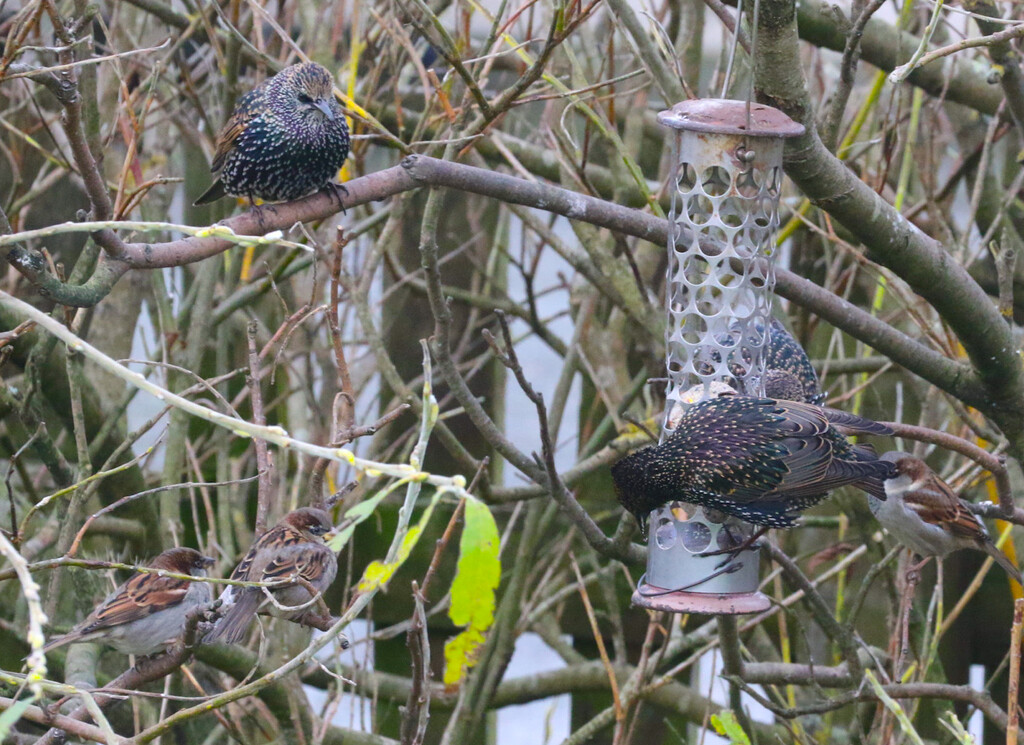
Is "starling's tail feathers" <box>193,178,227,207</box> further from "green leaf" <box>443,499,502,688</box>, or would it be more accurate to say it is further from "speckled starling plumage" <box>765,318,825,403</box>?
"green leaf" <box>443,499,502,688</box>

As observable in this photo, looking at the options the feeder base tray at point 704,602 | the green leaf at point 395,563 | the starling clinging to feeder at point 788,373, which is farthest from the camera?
the starling clinging to feeder at point 788,373

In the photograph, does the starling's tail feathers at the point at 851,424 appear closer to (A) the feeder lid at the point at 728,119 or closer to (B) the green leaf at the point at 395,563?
(A) the feeder lid at the point at 728,119

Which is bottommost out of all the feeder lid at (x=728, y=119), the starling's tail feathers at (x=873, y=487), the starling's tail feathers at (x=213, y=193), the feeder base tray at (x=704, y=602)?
the feeder base tray at (x=704, y=602)

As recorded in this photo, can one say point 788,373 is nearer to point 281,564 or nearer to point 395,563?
point 281,564

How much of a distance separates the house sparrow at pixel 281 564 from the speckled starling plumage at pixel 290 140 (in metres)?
0.98

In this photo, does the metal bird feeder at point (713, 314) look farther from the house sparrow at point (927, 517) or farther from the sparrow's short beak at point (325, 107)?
the sparrow's short beak at point (325, 107)

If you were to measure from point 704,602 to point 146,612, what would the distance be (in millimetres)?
1509

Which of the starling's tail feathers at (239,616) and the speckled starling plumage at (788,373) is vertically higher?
the speckled starling plumage at (788,373)

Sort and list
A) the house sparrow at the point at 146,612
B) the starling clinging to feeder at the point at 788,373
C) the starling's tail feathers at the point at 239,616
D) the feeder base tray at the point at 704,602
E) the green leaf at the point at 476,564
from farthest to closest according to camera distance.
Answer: the starling clinging to feeder at the point at 788,373
the house sparrow at the point at 146,612
the starling's tail feathers at the point at 239,616
the feeder base tray at the point at 704,602
the green leaf at the point at 476,564

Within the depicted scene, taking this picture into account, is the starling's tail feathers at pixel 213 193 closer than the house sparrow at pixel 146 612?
No

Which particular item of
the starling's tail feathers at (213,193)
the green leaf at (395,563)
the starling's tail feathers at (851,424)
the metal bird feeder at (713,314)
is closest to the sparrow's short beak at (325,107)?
the starling's tail feathers at (213,193)

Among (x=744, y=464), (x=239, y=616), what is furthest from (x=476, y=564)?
(x=239, y=616)

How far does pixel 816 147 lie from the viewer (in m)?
2.48

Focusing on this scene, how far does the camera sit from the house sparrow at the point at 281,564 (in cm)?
265
